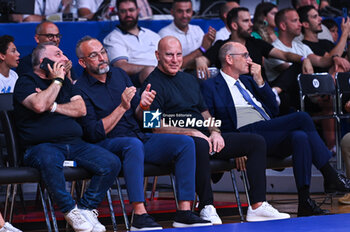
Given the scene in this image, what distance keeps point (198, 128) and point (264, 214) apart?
0.74 metres

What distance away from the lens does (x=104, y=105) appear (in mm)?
4078

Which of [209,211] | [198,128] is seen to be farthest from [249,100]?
[209,211]

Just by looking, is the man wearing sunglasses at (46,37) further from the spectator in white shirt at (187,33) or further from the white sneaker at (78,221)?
the white sneaker at (78,221)

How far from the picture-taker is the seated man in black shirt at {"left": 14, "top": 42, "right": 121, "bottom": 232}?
12.0 ft

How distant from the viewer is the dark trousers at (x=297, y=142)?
14.2 feet

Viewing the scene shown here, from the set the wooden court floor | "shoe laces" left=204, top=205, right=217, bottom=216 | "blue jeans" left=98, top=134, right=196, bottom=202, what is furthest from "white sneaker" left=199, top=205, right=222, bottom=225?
the wooden court floor

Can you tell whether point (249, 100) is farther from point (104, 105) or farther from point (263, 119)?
point (104, 105)

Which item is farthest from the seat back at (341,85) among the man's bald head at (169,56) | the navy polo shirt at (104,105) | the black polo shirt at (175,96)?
the navy polo shirt at (104,105)

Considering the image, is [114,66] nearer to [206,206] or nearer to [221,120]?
[221,120]

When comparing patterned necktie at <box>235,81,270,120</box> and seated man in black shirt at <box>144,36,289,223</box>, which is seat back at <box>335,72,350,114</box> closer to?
patterned necktie at <box>235,81,270,120</box>

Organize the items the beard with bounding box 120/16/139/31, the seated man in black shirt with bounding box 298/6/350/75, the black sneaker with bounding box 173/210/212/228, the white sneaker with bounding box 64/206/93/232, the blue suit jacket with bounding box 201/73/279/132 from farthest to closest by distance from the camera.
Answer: the seated man in black shirt with bounding box 298/6/350/75 → the beard with bounding box 120/16/139/31 → the blue suit jacket with bounding box 201/73/279/132 → the black sneaker with bounding box 173/210/212/228 → the white sneaker with bounding box 64/206/93/232

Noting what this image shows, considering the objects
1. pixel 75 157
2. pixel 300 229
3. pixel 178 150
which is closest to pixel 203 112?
pixel 178 150

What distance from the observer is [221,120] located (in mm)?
4535

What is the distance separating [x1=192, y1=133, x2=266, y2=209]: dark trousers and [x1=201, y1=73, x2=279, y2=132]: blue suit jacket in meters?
0.27
